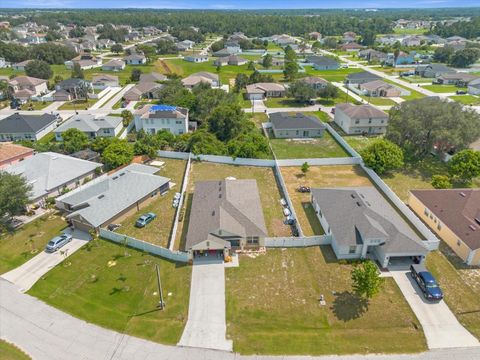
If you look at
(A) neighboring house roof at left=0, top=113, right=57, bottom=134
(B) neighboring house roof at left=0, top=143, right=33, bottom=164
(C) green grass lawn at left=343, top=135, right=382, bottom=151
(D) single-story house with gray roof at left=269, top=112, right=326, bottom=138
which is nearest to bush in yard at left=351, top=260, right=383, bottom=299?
(C) green grass lawn at left=343, top=135, right=382, bottom=151

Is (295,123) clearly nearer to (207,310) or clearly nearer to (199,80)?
(207,310)

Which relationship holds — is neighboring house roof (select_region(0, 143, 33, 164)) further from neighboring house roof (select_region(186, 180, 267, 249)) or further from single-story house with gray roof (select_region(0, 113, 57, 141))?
neighboring house roof (select_region(186, 180, 267, 249))

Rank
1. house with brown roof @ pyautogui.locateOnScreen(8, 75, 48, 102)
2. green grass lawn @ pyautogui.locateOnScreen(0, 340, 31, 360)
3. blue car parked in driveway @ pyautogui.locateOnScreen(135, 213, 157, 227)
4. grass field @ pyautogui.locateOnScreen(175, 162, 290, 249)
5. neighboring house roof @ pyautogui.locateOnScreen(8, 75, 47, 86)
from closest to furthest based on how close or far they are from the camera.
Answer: green grass lawn @ pyautogui.locateOnScreen(0, 340, 31, 360) < grass field @ pyautogui.locateOnScreen(175, 162, 290, 249) < blue car parked in driveway @ pyautogui.locateOnScreen(135, 213, 157, 227) < house with brown roof @ pyautogui.locateOnScreen(8, 75, 48, 102) < neighboring house roof @ pyautogui.locateOnScreen(8, 75, 47, 86)

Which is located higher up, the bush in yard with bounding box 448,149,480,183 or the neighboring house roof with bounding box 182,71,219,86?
the bush in yard with bounding box 448,149,480,183

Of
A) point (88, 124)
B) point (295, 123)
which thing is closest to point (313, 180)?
point (295, 123)

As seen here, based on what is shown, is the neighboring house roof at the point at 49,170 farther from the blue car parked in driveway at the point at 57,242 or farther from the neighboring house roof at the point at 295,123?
the neighboring house roof at the point at 295,123

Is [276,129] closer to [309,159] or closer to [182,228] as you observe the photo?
[309,159]

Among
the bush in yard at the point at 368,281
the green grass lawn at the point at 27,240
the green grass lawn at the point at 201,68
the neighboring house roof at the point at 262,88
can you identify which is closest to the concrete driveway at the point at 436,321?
the bush in yard at the point at 368,281
